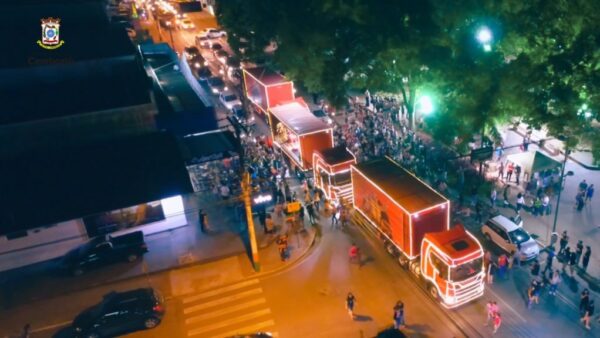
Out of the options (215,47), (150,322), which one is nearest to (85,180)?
(150,322)

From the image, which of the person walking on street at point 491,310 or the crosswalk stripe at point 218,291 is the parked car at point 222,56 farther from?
the person walking on street at point 491,310

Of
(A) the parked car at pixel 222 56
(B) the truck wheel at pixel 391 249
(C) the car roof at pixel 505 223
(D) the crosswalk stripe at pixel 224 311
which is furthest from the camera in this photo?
(A) the parked car at pixel 222 56

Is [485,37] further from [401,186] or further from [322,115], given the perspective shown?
[322,115]

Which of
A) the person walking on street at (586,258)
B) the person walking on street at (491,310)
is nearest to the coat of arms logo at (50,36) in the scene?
the person walking on street at (491,310)

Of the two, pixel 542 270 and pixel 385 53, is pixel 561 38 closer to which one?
pixel 385 53

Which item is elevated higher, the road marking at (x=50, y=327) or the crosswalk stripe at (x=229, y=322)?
the road marking at (x=50, y=327)

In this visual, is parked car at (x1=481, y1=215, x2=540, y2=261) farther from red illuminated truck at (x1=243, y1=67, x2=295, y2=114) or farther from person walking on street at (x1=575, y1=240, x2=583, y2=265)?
red illuminated truck at (x1=243, y1=67, x2=295, y2=114)

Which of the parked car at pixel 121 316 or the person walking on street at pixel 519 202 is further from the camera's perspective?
the person walking on street at pixel 519 202
